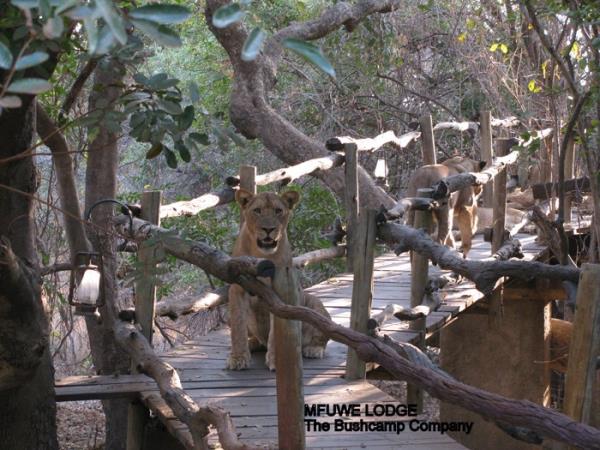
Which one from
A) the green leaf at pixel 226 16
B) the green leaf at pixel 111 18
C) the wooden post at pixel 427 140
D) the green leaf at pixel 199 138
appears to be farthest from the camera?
the wooden post at pixel 427 140

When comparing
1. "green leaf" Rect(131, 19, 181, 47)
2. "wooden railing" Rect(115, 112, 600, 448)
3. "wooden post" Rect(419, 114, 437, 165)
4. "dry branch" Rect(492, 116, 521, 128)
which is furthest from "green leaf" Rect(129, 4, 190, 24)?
"dry branch" Rect(492, 116, 521, 128)

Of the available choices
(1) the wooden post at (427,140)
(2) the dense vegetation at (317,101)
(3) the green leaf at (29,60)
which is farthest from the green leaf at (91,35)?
(1) the wooden post at (427,140)

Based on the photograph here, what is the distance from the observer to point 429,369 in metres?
2.61

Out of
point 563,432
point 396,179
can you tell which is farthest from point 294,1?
point 563,432

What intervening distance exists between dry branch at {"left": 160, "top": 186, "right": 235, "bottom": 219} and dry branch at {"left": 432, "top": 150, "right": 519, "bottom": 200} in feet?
4.22

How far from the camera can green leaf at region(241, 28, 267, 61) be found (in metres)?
1.56

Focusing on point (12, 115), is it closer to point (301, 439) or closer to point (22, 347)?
point (22, 347)

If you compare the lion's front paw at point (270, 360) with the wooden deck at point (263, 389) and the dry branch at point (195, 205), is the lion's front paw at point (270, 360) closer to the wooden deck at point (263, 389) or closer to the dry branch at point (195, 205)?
the wooden deck at point (263, 389)

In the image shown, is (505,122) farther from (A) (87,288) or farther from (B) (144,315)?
(A) (87,288)

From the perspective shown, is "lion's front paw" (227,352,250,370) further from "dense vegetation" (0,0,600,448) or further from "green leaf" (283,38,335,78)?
"green leaf" (283,38,335,78)

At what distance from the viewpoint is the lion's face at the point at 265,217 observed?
16.3 feet

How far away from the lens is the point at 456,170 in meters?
7.87

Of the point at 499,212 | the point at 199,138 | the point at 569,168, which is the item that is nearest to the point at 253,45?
the point at 199,138

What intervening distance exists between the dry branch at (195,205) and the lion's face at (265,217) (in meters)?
0.28
